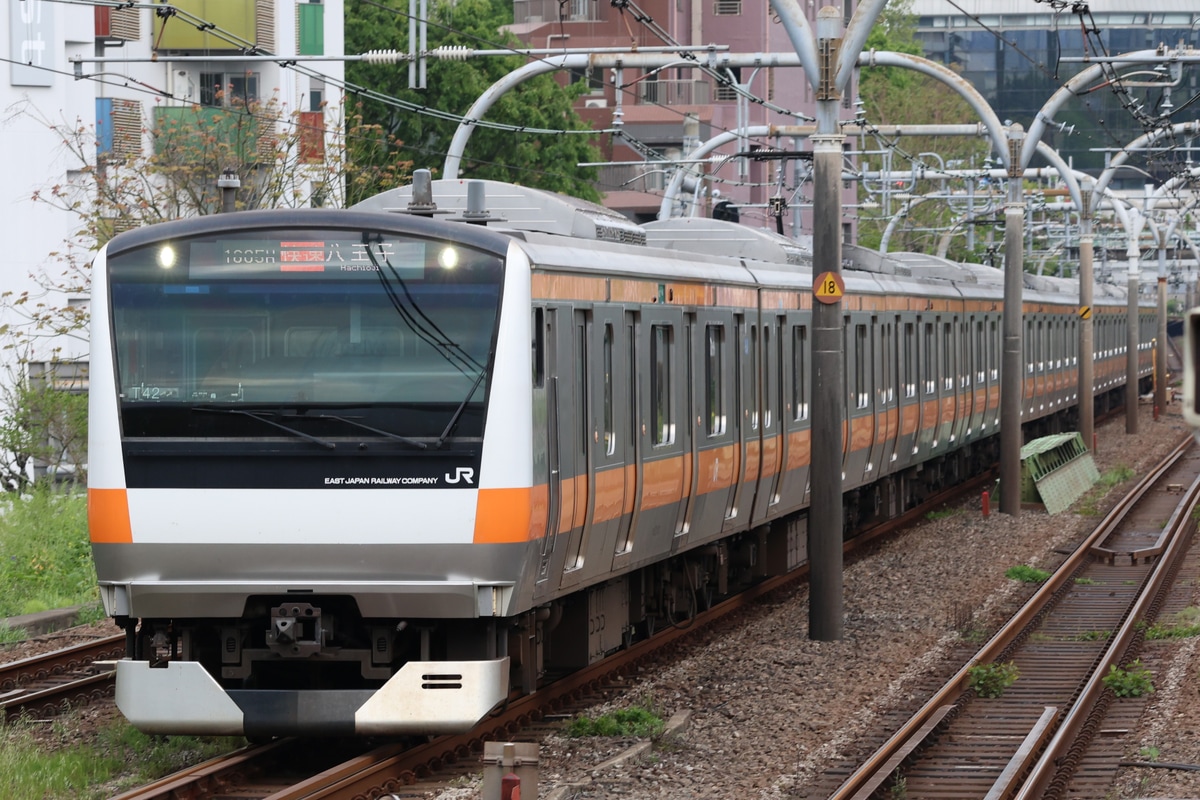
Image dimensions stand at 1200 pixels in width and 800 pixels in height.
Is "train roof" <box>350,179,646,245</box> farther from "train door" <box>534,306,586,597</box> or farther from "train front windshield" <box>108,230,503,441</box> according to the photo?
"train front windshield" <box>108,230,503,441</box>

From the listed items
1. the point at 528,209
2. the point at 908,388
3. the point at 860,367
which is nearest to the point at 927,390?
the point at 908,388

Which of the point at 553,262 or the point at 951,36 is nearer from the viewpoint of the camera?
the point at 553,262

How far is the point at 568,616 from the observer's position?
12023mm

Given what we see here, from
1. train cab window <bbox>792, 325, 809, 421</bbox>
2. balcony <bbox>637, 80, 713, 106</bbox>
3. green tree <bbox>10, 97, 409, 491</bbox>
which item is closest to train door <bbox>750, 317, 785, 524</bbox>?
train cab window <bbox>792, 325, 809, 421</bbox>

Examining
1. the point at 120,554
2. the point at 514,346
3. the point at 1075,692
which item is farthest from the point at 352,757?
the point at 1075,692

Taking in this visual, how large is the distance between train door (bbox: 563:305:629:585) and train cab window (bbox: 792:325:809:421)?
527cm

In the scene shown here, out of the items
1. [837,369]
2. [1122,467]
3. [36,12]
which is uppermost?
[36,12]

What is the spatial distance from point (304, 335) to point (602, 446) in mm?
2393

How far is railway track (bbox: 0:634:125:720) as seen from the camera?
37.5 ft

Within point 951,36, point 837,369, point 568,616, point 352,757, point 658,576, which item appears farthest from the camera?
point 951,36

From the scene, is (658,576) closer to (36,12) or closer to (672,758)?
(672,758)

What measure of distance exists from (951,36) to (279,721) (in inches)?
3698

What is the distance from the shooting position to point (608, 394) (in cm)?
1142

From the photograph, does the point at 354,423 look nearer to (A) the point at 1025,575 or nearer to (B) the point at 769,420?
(B) the point at 769,420
